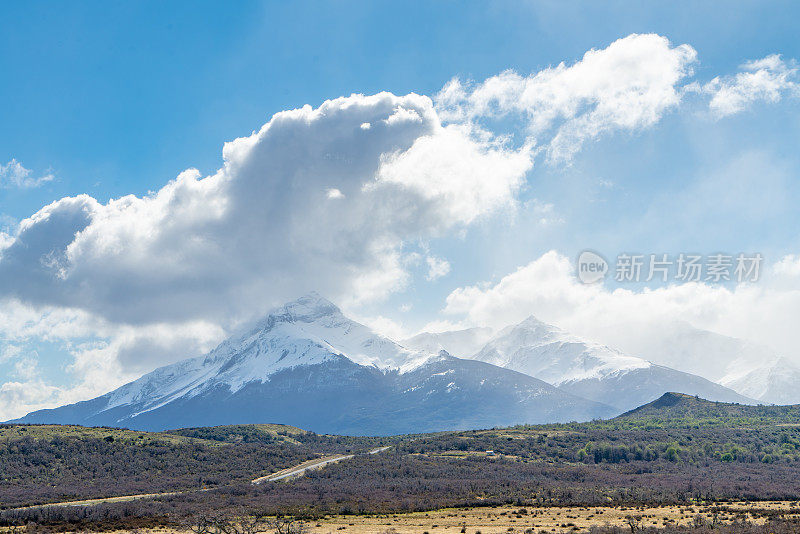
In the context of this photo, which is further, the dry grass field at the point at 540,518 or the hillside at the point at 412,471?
the hillside at the point at 412,471

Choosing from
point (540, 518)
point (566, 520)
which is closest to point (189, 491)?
point (540, 518)

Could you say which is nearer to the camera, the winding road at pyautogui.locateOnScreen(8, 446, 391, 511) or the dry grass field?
the dry grass field

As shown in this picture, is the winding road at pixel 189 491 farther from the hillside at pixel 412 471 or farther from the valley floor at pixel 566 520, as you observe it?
the valley floor at pixel 566 520

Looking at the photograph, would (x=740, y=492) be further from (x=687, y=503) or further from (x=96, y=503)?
(x=96, y=503)

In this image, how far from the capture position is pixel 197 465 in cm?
14350

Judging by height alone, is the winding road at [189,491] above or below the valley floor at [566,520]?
above

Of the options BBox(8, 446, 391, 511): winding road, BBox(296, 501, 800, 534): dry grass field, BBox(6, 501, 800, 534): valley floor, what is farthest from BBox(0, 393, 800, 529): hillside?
BBox(296, 501, 800, 534): dry grass field

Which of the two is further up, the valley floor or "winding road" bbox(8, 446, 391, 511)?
"winding road" bbox(8, 446, 391, 511)

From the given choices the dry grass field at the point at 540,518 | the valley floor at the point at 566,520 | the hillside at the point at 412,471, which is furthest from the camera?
the hillside at the point at 412,471

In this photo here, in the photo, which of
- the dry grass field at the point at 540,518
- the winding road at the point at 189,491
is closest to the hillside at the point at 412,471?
the winding road at the point at 189,491

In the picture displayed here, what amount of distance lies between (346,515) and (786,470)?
96.8 m

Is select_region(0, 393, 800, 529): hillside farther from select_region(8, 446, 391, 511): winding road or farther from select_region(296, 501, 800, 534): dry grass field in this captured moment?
select_region(296, 501, 800, 534): dry grass field

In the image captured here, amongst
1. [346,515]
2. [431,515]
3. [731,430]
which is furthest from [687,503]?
[731,430]

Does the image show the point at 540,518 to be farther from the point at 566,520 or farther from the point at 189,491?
the point at 189,491
